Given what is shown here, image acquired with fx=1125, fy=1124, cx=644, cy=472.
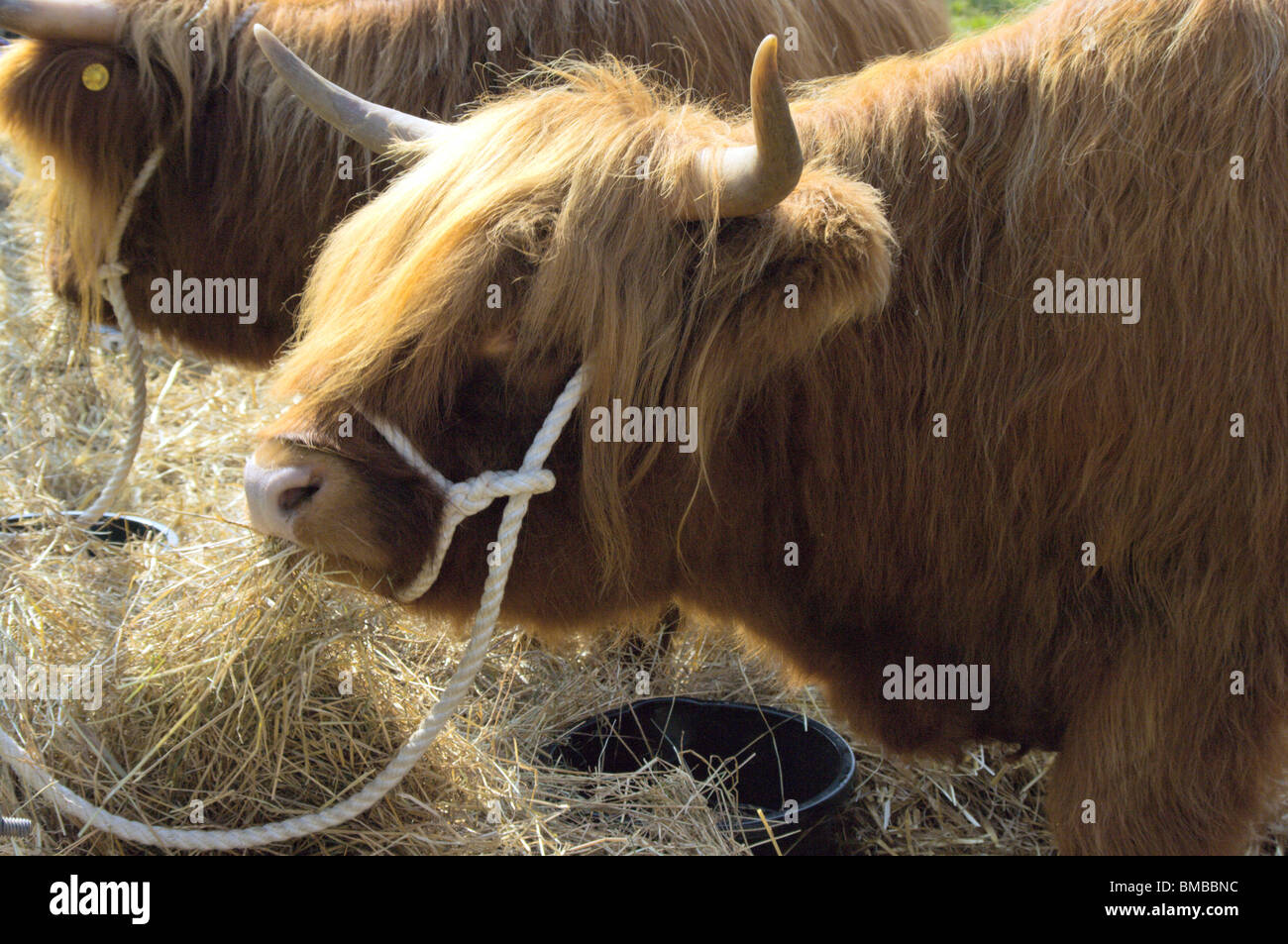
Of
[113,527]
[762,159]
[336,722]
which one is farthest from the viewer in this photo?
[113,527]

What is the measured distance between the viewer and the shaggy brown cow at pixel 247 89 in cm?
342

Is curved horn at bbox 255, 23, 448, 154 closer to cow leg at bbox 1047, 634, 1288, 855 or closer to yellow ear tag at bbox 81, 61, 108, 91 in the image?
yellow ear tag at bbox 81, 61, 108, 91

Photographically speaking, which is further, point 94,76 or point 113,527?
point 113,527

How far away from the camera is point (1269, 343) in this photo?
2.01 m

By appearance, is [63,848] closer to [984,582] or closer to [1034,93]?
[984,582]

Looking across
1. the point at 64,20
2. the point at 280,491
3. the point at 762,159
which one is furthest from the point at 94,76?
the point at 762,159

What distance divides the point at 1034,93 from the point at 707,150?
673mm

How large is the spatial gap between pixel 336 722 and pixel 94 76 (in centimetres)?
226

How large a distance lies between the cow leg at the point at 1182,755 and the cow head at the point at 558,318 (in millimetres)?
899

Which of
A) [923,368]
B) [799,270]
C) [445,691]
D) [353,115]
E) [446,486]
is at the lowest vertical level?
[445,691]

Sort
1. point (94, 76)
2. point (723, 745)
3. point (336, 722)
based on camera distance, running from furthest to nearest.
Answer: point (94, 76) < point (723, 745) < point (336, 722)

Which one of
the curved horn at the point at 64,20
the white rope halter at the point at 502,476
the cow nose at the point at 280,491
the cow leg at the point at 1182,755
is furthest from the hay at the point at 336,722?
the curved horn at the point at 64,20

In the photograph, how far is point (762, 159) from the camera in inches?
69.7

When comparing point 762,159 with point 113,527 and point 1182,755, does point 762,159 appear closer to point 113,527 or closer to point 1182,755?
point 1182,755
